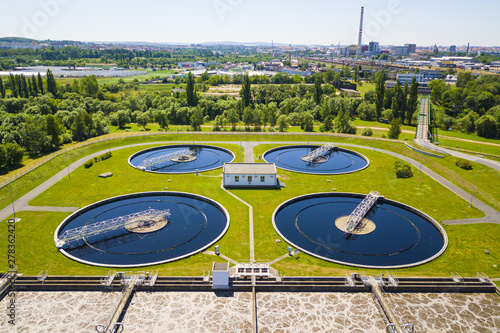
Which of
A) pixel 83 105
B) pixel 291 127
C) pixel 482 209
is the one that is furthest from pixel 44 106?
pixel 482 209

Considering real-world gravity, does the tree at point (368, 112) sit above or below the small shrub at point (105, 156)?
above

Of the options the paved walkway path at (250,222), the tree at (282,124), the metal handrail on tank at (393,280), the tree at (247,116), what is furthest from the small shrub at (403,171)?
the tree at (247,116)

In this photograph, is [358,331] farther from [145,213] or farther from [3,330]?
[145,213]

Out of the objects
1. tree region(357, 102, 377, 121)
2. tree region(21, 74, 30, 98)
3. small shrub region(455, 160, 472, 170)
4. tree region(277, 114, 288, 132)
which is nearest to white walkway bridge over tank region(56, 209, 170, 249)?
small shrub region(455, 160, 472, 170)

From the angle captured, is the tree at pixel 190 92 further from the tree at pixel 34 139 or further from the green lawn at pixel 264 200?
the tree at pixel 34 139

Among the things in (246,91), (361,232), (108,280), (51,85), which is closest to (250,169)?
(361,232)

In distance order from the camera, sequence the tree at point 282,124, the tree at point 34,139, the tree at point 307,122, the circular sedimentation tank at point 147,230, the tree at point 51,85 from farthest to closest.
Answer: the tree at point 51,85, the tree at point 307,122, the tree at point 282,124, the tree at point 34,139, the circular sedimentation tank at point 147,230

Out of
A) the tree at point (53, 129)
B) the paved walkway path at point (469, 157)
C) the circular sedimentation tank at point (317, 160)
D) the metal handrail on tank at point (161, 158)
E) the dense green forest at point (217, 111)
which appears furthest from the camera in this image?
the dense green forest at point (217, 111)

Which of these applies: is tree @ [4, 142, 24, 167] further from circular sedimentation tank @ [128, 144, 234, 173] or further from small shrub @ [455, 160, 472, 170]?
small shrub @ [455, 160, 472, 170]
